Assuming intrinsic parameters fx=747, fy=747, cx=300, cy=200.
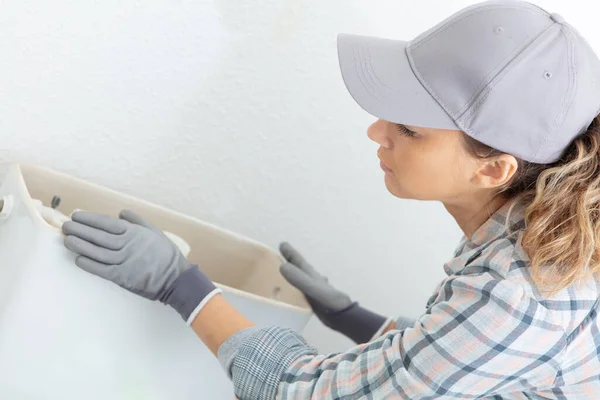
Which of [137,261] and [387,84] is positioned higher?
[387,84]

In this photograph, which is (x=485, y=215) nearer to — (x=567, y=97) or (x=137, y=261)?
(x=567, y=97)

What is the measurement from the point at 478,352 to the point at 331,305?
1.10ft

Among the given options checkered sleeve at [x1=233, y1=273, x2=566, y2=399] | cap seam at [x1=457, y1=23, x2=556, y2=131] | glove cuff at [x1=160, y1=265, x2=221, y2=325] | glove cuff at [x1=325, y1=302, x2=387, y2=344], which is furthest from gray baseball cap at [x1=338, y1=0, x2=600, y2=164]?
glove cuff at [x1=325, y1=302, x2=387, y2=344]

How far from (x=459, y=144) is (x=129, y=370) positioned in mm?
414

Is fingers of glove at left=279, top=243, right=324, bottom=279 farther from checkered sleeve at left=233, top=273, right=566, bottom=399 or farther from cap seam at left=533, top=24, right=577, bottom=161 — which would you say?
cap seam at left=533, top=24, right=577, bottom=161

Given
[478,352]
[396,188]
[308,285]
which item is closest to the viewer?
[478,352]

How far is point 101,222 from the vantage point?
2.40 ft

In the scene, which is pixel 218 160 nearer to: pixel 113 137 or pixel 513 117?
pixel 113 137

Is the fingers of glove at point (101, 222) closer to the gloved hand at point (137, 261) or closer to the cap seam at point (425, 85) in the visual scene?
the gloved hand at point (137, 261)

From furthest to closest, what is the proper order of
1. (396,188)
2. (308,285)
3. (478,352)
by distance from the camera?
(308,285), (396,188), (478,352)

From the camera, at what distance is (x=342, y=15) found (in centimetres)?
91

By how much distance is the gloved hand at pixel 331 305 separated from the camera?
92 centimetres

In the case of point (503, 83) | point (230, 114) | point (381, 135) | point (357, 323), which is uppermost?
point (503, 83)

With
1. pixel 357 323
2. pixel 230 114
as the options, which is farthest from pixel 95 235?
pixel 357 323
